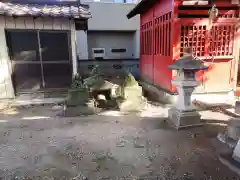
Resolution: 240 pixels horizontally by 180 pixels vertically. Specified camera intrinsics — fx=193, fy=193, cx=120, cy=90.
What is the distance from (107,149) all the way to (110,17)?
9938 mm

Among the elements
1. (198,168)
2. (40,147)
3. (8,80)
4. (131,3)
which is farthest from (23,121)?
(131,3)

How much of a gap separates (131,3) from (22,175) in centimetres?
1165

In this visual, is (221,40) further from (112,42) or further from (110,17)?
(112,42)

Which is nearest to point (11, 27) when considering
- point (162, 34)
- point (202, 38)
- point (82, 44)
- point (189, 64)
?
point (162, 34)

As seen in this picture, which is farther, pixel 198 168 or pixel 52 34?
pixel 52 34

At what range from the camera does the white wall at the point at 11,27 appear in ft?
21.2

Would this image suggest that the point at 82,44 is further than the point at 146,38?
Yes

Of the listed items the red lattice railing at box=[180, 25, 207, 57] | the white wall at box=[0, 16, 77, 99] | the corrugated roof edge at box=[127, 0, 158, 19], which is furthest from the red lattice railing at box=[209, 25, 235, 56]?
the white wall at box=[0, 16, 77, 99]

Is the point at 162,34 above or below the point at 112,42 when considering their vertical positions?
below

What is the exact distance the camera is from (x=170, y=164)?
3258 mm

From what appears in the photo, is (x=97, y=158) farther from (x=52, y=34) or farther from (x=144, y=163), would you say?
(x=52, y=34)

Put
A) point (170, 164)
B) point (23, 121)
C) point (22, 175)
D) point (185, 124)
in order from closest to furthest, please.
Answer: point (22, 175) < point (170, 164) < point (185, 124) < point (23, 121)

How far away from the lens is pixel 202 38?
637 cm

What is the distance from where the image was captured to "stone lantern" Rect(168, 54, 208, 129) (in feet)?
14.5
